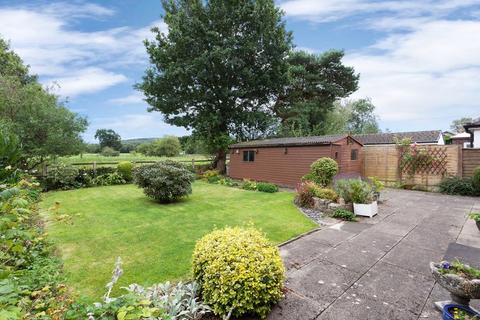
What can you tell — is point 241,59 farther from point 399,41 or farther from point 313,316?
point 313,316

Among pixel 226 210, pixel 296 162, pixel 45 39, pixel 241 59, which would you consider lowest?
pixel 226 210

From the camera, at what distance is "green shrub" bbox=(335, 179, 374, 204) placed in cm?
732

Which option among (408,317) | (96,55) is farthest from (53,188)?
(408,317)

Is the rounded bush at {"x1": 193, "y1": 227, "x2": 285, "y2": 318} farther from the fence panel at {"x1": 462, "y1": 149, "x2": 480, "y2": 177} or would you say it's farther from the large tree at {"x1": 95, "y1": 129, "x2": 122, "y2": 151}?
the large tree at {"x1": 95, "y1": 129, "x2": 122, "y2": 151}

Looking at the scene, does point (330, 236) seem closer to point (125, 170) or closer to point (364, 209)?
point (364, 209)

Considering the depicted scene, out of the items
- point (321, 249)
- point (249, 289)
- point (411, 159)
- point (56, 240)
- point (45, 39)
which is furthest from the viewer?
point (411, 159)

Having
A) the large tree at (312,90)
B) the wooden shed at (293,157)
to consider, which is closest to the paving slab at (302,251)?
the wooden shed at (293,157)

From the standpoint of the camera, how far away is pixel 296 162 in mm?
12875

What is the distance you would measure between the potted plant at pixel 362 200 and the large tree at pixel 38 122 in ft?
43.0

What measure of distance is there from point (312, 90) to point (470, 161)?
43.1 feet

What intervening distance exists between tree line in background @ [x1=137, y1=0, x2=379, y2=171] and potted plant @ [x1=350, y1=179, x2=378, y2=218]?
11345mm

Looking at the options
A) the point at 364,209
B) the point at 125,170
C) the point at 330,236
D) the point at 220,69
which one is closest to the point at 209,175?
the point at 125,170

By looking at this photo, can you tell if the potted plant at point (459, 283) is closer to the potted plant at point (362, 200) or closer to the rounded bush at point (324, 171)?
the potted plant at point (362, 200)

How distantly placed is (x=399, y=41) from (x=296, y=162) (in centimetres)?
650
